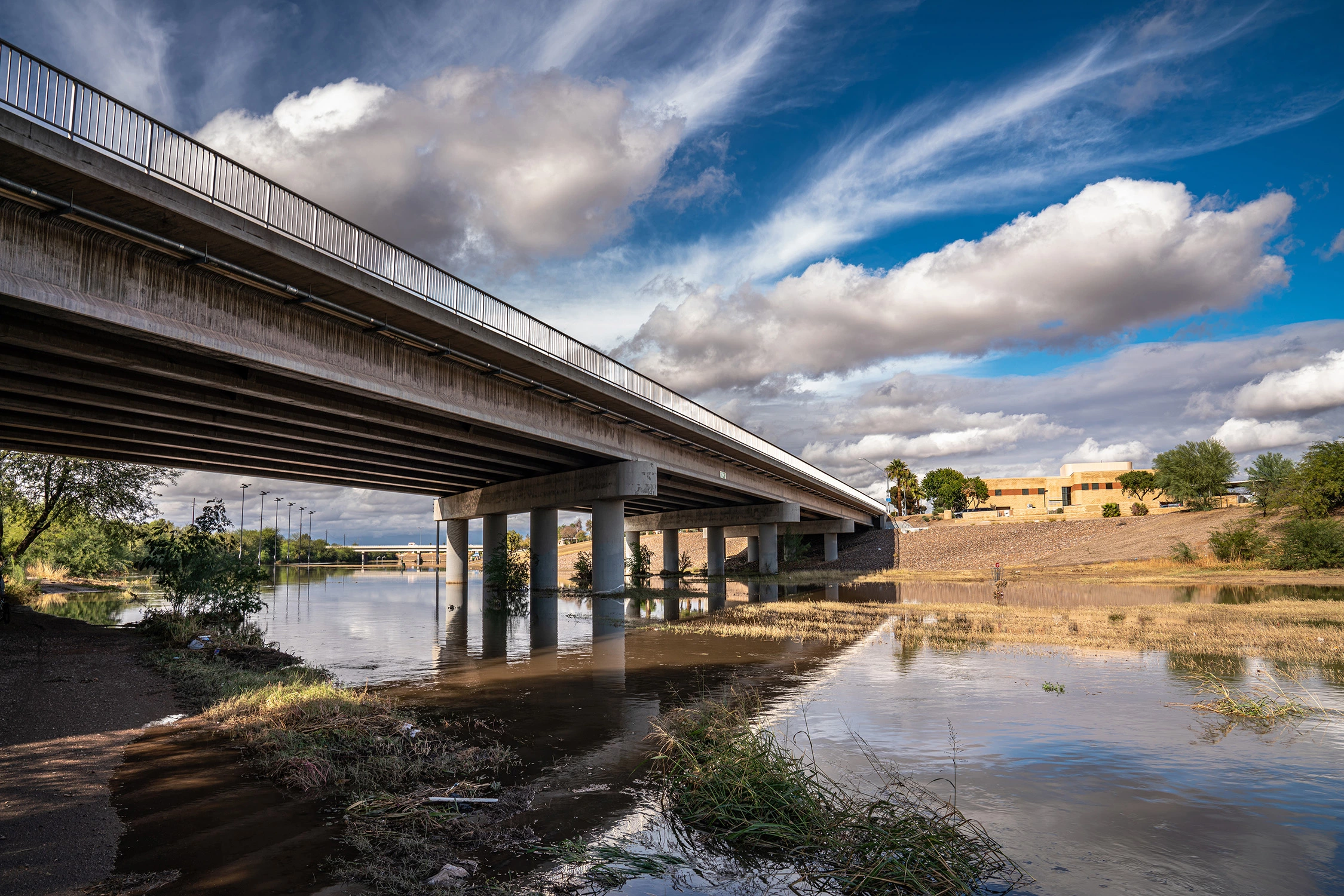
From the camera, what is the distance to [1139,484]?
360 feet

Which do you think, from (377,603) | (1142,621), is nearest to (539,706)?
(1142,621)

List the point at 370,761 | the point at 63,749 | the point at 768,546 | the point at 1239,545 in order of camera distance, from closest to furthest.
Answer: the point at 370,761
the point at 63,749
the point at 1239,545
the point at 768,546

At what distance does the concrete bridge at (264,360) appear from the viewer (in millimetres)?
14008

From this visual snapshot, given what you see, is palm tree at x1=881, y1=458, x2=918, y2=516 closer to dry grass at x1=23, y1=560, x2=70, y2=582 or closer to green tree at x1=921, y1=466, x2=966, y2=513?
green tree at x1=921, y1=466, x2=966, y2=513

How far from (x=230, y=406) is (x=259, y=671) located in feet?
36.0

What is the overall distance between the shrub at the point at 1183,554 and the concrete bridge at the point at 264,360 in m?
35.3

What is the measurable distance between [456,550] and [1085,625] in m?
44.8

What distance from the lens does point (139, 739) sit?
32.2 ft

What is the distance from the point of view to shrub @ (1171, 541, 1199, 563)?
52.9 meters

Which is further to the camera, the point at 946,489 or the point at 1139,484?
the point at 946,489

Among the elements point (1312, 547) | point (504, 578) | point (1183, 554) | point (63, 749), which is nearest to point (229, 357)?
point (63, 749)

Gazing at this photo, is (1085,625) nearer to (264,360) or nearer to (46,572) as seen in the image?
(264,360)

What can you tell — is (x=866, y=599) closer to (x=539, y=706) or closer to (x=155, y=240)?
(x=539, y=706)

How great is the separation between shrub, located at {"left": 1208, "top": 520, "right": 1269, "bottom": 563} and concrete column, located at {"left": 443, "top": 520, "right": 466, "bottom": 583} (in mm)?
54577
